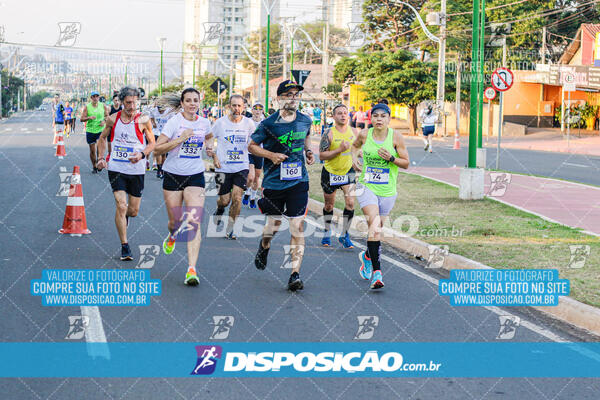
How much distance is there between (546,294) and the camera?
7.64 meters

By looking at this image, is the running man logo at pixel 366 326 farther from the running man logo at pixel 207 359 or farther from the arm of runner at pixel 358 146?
the arm of runner at pixel 358 146

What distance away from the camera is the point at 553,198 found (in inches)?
628

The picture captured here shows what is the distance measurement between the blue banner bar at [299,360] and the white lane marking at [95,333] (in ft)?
0.07

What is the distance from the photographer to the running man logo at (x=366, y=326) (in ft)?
20.8

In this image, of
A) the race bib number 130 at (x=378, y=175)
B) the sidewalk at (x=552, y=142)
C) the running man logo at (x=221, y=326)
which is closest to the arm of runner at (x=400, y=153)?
the race bib number 130 at (x=378, y=175)

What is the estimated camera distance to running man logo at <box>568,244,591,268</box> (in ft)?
29.2

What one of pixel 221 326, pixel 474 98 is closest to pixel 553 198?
pixel 474 98

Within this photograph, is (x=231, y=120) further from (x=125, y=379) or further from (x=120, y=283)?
(x=125, y=379)

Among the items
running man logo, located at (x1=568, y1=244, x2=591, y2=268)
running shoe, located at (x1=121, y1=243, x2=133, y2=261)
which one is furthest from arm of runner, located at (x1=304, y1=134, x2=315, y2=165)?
running man logo, located at (x1=568, y1=244, x2=591, y2=268)

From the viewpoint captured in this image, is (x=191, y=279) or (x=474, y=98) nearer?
(x=191, y=279)

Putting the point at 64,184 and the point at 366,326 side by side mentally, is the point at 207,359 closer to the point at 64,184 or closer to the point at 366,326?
the point at 366,326

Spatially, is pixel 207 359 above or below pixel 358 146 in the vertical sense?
below

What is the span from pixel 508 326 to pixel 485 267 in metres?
1.92

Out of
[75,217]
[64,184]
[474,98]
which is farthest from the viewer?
[64,184]
